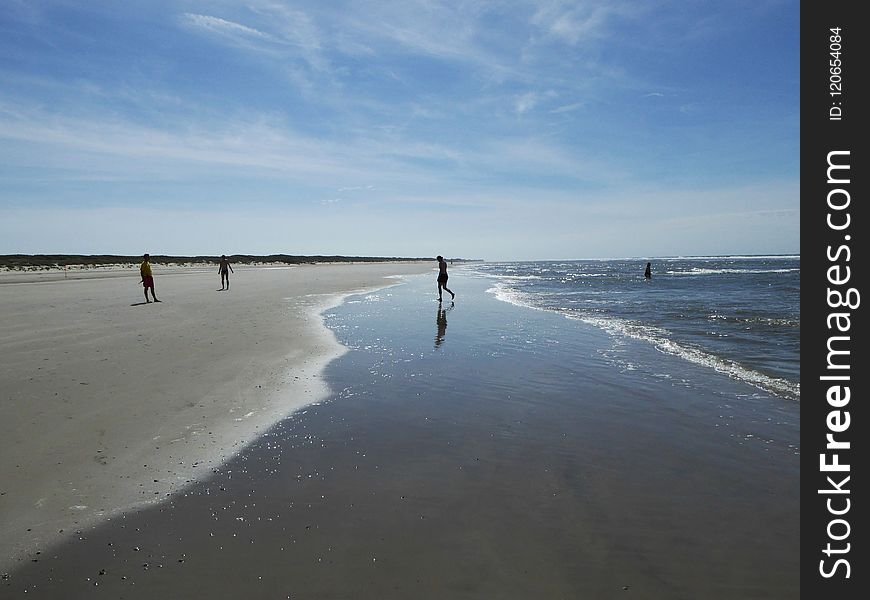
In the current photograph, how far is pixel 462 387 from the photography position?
→ 28.3 feet

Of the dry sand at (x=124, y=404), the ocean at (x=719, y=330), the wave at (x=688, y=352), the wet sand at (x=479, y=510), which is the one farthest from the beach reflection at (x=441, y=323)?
the wet sand at (x=479, y=510)

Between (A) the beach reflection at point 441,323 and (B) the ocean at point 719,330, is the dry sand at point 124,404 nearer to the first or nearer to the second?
(A) the beach reflection at point 441,323

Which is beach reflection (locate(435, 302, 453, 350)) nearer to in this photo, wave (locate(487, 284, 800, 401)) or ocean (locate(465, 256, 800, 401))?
ocean (locate(465, 256, 800, 401))

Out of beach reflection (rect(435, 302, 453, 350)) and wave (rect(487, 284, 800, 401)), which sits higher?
beach reflection (rect(435, 302, 453, 350))

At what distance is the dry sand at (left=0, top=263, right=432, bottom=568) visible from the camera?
14.9 ft

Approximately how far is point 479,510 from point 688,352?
31.7ft

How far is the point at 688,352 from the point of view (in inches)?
476

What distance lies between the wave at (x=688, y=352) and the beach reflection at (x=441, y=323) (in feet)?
16.0

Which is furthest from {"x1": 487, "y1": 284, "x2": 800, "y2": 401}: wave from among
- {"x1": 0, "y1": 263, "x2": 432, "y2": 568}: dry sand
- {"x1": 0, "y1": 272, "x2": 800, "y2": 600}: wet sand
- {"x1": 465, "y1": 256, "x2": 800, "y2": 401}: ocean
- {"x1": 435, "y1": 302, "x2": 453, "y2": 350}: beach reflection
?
{"x1": 0, "y1": 263, "x2": 432, "y2": 568}: dry sand

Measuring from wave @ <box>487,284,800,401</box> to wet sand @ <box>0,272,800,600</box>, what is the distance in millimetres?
900

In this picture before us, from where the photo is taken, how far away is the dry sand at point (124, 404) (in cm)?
455

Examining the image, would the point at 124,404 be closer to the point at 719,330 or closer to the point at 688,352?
the point at 688,352
